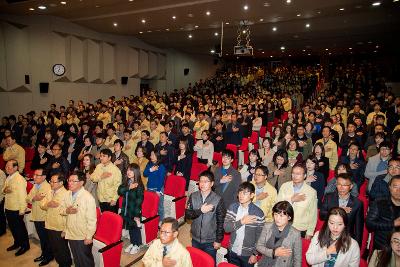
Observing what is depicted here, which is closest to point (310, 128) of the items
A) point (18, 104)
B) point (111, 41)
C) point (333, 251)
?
point (333, 251)

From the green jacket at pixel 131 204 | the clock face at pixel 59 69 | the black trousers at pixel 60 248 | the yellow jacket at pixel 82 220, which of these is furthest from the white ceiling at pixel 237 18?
the black trousers at pixel 60 248

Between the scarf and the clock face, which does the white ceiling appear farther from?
the scarf

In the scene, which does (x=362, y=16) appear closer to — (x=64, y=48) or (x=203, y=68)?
(x=64, y=48)

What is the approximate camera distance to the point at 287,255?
2707 mm

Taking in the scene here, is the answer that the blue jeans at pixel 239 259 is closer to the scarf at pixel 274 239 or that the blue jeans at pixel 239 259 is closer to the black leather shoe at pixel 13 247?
the scarf at pixel 274 239

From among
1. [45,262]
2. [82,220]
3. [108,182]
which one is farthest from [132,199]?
Answer: [45,262]

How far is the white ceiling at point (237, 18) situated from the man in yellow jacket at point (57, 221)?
8.09 m

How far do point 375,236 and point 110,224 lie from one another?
125 inches

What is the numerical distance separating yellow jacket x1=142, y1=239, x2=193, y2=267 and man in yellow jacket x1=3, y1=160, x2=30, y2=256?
108 inches

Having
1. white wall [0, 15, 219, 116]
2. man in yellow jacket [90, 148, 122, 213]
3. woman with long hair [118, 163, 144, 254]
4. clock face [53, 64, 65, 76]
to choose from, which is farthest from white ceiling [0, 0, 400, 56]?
woman with long hair [118, 163, 144, 254]

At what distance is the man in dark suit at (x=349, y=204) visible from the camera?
3430 millimetres

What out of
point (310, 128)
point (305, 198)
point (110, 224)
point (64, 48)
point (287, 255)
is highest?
point (64, 48)

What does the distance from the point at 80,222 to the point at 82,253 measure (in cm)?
44

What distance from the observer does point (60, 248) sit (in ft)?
13.5
